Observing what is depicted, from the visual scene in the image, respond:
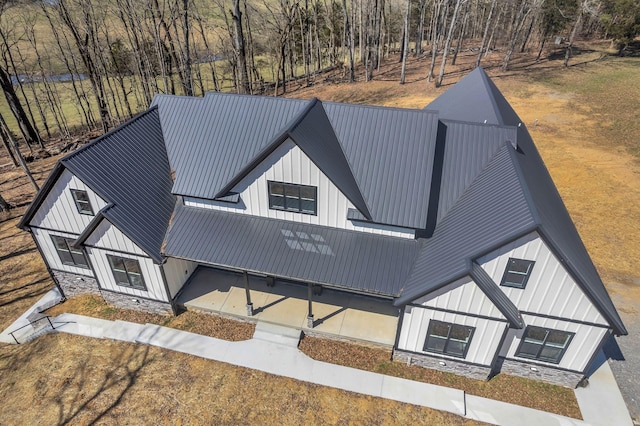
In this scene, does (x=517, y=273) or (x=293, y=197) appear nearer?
(x=517, y=273)

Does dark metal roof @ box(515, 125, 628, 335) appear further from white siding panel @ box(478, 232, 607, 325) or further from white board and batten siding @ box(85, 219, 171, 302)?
white board and batten siding @ box(85, 219, 171, 302)

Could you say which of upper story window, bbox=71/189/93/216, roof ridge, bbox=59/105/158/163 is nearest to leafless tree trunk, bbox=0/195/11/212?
roof ridge, bbox=59/105/158/163

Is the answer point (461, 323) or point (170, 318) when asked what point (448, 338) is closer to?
point (461, 323)

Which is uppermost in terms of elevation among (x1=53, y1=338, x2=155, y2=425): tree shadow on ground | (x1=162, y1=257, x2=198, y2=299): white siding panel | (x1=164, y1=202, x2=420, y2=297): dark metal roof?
(x1=164, y1=202, x2=420, y2=297): dark metal roof

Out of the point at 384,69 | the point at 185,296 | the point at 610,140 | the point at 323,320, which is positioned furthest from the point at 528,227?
the point at 384,69

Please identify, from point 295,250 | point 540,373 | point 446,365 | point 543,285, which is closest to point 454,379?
point 446,365

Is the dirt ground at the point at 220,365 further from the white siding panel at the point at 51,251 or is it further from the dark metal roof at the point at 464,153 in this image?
the dark metal roof at the point at 464,153
